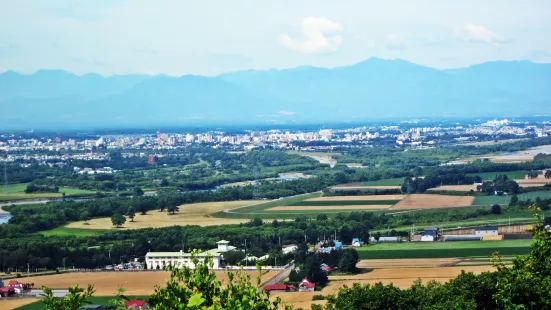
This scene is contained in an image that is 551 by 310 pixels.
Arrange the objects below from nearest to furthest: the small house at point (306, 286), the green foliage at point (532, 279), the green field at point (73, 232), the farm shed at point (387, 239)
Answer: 1. the green foliage at point (532, 279)
2. the small house at point (306, 286)
3. the farm shed at point (387, 239)
4. the green field at point (73, 232)

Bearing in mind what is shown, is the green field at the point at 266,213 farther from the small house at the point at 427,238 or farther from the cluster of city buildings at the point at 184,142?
the cluster of city buildings at the point at 184,142

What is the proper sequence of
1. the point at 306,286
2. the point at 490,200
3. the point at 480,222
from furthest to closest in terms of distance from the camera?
the point at 490,200 < the point at 480,222 < the point at 306,286

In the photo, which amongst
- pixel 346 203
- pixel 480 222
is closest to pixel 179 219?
pixel 346 203

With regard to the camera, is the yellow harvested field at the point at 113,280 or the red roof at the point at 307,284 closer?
the red roof at the point at 307,284

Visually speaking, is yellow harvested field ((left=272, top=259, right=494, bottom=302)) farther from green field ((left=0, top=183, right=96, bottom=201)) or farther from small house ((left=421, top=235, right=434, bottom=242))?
green field ((left=0, top=183, right=96, bottom=201))

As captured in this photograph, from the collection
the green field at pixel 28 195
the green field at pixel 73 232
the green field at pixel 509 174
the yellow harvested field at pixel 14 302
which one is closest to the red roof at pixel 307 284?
the yellow harvested field at pixel 14 302

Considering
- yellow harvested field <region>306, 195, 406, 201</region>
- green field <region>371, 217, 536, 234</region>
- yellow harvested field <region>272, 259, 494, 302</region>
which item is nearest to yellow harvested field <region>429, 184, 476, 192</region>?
yellow harvested field <region>306, 195, 406, 201</region>

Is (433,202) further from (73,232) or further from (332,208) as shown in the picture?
(73,232)
